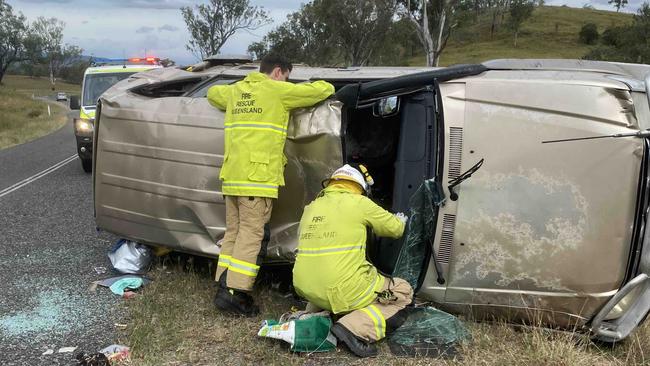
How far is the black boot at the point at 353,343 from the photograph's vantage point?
3314 mm

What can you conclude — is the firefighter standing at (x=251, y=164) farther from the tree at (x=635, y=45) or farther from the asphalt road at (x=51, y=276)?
the tree at (x=635, y=45)

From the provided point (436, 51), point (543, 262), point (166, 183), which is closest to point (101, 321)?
point (166, 183)

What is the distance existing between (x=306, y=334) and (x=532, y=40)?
65.7 metres

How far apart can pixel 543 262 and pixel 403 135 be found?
44.6 inches

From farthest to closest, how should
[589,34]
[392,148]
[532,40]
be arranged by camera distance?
[532,40]
[589,34]
[392,148]

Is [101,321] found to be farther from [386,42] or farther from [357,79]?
[386,42]

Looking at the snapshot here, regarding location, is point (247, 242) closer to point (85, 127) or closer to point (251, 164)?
point (251, 164)

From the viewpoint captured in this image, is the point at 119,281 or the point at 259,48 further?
the point at 259,48

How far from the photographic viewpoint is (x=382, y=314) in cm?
346

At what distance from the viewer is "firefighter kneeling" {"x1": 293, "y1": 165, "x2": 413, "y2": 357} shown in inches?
132

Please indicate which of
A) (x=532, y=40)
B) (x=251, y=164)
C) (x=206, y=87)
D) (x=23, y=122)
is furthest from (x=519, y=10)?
(x=251, y=164)

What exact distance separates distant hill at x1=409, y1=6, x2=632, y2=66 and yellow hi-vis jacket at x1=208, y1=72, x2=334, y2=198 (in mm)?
47891

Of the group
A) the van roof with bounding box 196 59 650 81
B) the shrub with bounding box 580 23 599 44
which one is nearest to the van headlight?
the van roof with bounding box 196 59 650 81

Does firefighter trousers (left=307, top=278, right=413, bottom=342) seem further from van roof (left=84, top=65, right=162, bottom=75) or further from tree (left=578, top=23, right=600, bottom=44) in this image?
tree (left=578, top=23, right=600, bottom=44)
